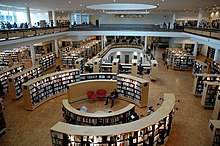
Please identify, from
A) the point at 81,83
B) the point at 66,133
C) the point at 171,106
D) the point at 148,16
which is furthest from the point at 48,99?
the point at 148,16

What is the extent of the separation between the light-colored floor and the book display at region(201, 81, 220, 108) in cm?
50

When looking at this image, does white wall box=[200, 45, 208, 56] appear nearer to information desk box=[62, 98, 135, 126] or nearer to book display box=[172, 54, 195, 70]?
book display box=[172, 54, 195, 70]

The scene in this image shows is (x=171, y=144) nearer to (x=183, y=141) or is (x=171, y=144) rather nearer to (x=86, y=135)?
(x=183, y=141)

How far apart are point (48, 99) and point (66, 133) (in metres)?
6.40

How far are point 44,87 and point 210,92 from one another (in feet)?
33.3

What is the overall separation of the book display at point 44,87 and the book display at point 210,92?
27.6 ft

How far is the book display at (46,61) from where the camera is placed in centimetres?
1811

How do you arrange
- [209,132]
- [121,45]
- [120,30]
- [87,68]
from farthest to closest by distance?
[121,45] < [120,30] < [87,68] < [209,132]

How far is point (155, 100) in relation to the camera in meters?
11.9

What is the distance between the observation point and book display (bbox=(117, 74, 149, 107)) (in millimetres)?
10602

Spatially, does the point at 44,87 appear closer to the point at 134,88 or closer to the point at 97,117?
the point at 97,117

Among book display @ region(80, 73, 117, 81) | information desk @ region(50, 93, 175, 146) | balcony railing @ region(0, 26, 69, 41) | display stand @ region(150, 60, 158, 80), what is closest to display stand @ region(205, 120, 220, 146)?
information desk @ region(50, 93, 175, 146)

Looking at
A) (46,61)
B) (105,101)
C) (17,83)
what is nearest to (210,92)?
(105,101)

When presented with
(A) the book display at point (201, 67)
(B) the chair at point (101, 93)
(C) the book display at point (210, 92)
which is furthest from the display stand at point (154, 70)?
(B) the chair at point (101, 93)
